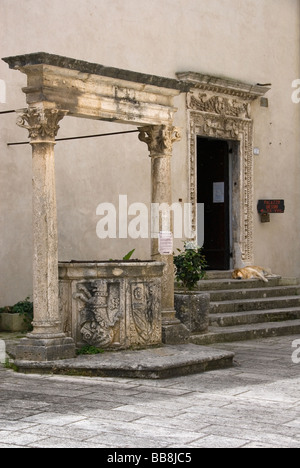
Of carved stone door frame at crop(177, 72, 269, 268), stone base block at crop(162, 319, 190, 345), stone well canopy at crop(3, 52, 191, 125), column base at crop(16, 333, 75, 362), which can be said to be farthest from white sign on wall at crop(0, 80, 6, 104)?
column base at crop(16, 333, 75, 362)

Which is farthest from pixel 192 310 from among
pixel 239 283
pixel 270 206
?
pixel 270 206

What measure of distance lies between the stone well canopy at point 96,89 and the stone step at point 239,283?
373cm

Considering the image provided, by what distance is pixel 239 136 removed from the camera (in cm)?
1489

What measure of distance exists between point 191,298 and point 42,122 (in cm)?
329

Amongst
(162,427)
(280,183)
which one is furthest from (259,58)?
(162,427)

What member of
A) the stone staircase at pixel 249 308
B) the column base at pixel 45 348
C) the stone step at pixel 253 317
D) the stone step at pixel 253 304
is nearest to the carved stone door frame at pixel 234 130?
the stone staircase at pixel 249 308

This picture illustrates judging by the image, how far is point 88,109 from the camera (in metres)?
9.19

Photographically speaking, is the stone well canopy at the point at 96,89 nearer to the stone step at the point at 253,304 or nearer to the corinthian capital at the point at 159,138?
the corinthian capital at the point at 159,138

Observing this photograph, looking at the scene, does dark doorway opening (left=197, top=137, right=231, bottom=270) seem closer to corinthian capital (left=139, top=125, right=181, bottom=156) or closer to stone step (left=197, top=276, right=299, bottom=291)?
stone step (left=197, top=276, right=299, bottom=291)

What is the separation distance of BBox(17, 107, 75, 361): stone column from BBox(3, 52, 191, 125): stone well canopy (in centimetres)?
24

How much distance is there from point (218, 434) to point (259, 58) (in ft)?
34.7

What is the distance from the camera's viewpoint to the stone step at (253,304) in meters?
12.5

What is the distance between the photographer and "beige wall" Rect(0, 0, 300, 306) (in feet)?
37.4
